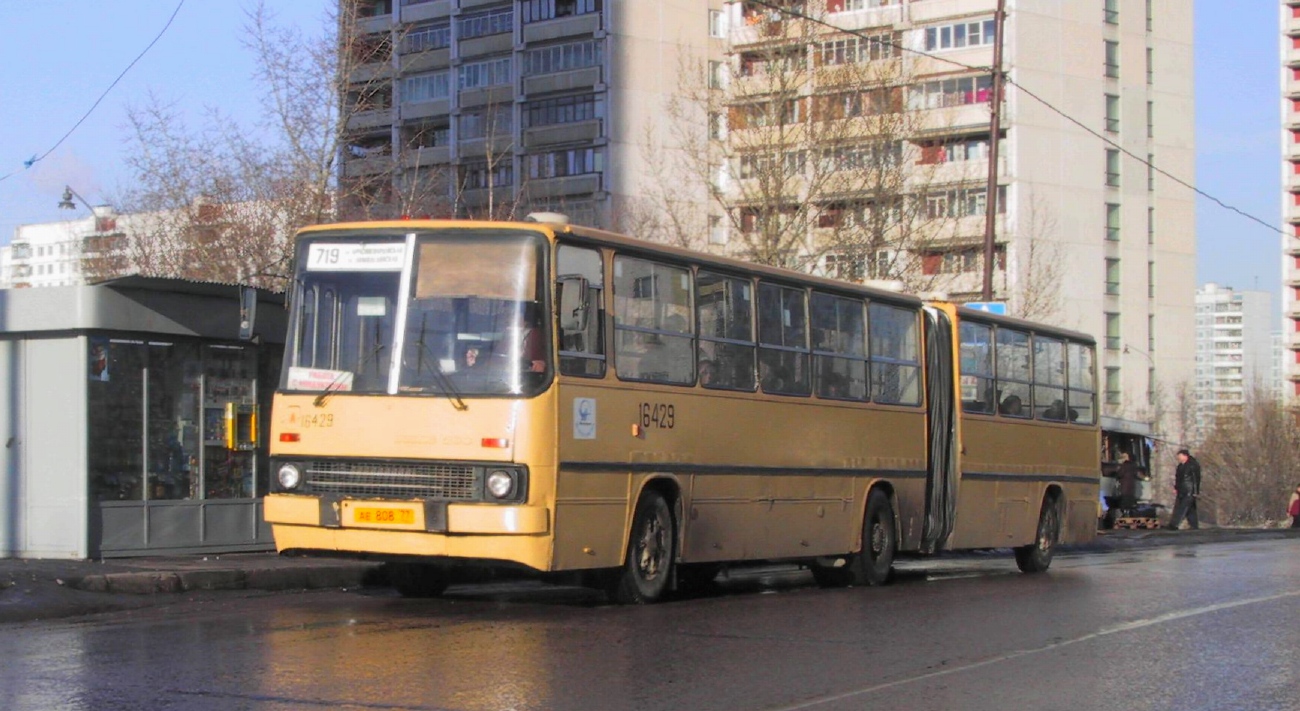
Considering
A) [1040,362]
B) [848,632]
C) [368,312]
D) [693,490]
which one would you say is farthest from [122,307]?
[1040,362]

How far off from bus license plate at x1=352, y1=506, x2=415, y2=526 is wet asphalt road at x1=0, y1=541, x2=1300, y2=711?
718mm

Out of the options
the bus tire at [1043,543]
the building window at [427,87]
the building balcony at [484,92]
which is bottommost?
the bus tire at [1043,543]

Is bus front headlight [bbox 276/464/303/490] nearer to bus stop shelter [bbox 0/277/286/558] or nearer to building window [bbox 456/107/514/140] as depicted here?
bus stop shelter [bbox 0/277/286/558]

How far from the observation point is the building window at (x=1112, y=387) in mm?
89219

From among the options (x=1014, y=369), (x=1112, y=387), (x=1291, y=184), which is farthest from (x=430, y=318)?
(x=1291, y=184)

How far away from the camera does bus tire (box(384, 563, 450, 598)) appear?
48.1ft

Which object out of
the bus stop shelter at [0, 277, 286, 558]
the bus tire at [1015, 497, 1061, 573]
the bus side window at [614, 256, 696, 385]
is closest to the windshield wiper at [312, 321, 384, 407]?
the bus side window at [614, 256, 696, 385]

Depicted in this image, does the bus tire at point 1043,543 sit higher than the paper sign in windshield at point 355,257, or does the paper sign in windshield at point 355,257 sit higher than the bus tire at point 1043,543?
the paper sign in windshield at point 355,257

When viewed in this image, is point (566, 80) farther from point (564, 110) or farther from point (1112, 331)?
point (1112, 331)

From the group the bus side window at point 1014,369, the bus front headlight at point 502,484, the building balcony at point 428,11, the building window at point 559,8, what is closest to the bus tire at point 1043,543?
the bus side window at point 1014,369

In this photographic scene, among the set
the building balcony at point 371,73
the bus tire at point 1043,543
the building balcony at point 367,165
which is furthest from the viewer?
the building balcony at point 367,165

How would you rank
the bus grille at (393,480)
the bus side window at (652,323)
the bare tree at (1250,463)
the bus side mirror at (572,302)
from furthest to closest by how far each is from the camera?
the bare tree at (1250,463)
the bus side window at (652,323)
the bus side mirror at (572,302)
the bus grille at (393,480)

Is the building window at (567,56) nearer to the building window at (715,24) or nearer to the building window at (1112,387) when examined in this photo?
the building window at (715,24)

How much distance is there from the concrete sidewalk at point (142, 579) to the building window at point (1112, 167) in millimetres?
74336
